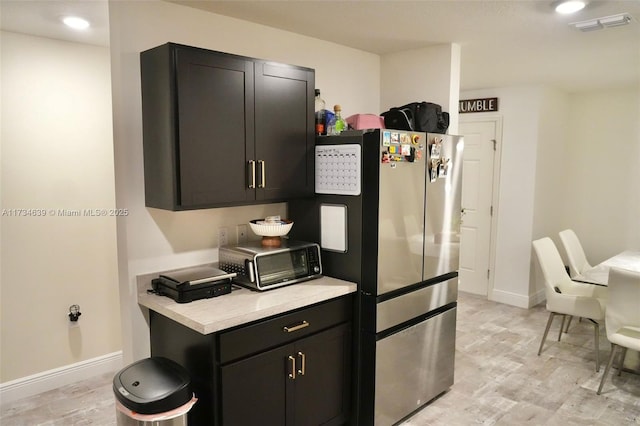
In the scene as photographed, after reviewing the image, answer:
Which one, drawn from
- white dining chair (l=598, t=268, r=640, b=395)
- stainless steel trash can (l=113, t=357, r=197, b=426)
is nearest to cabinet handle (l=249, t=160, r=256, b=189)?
stainless steel trash can (l=113, t=357, r=197, b=426)

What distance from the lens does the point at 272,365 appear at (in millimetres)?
2180

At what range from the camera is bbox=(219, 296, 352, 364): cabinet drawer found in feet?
6.58

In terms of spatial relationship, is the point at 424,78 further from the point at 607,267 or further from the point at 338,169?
the point at 607,267

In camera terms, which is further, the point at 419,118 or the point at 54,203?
the point at 54,203

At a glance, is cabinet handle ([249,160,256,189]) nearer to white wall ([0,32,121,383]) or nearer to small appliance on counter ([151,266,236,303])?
small appliance on counter ([151,266,236,303])

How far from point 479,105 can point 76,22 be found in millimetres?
4173

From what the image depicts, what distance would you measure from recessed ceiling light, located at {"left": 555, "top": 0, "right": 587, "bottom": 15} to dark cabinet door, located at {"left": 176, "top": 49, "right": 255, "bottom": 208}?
1663mm

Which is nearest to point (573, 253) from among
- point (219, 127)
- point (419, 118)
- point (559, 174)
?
point (559, 174)

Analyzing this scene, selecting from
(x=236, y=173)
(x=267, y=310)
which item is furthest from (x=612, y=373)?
(x=236, y=173)

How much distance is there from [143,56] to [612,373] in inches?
157

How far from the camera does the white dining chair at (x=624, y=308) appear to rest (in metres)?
2.89

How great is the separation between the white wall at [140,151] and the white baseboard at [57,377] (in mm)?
1206

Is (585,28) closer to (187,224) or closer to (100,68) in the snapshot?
(187,224)

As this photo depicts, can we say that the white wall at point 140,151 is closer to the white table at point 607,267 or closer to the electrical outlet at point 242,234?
the electrical outlet at point 242,234
